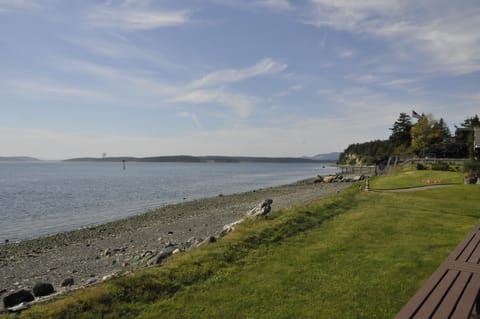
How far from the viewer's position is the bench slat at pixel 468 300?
14.0ft

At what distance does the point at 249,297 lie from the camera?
265 inches

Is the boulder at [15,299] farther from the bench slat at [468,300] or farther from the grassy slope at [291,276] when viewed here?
the bench slat at [468,300]

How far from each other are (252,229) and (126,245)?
31.8 feet

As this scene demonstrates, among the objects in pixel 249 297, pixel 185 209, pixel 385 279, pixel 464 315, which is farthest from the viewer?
pixel 185 209

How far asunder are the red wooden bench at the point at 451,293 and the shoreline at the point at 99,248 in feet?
29.0

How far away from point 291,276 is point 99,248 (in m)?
13.9

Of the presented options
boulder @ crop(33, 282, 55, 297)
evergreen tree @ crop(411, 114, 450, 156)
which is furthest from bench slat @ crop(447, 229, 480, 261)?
evergreen tree @ crop(411, 114, 450, 156)

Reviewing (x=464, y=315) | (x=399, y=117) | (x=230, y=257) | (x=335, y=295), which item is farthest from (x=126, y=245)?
(x=399, y=117)

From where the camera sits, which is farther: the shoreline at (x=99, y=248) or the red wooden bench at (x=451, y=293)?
the shoreline at (x=99, y=248)

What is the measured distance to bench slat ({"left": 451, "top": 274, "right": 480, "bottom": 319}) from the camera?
4277 mm

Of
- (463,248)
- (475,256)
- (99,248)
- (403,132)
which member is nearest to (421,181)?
(463,248)

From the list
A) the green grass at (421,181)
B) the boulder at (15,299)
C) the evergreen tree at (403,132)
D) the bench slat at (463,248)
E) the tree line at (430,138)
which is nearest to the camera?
the bench slat at (463,248)

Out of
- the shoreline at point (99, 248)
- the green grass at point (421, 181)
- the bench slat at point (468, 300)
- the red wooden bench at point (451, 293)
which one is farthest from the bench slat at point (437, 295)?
the green grass at point (421, 181)

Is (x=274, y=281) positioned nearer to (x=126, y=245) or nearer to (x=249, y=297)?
(x=249, y=297)
